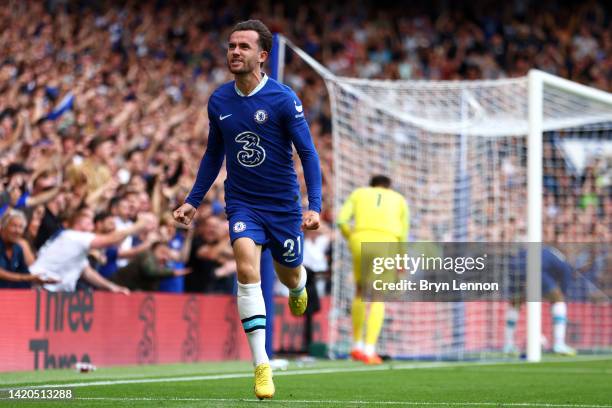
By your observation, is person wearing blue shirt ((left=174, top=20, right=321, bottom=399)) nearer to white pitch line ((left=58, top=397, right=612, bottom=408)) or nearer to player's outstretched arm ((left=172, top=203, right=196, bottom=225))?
player's outstretched arm ((left=172, top=203, right=196, bottom=225))

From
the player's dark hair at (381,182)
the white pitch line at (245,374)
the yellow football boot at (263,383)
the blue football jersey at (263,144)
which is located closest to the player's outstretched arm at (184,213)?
the blue football jersey at (263,144)

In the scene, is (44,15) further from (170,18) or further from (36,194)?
(36,194)

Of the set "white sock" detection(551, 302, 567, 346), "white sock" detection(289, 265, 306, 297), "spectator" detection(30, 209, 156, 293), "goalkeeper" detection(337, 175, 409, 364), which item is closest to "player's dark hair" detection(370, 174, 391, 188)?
"goalkeeper" detection(337, 175, 409, 364)

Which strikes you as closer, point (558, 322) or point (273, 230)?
point (273, 230)

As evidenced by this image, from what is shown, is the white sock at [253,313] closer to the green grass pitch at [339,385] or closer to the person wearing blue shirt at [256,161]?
the person wearing blue shirt at [256,161]

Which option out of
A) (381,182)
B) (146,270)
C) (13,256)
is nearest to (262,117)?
(13,256)

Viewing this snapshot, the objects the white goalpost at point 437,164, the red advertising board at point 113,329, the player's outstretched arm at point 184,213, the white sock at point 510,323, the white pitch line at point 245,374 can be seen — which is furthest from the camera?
the white sock at point 510,323

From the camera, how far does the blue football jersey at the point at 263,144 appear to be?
740 cm

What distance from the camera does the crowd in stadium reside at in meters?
13.0

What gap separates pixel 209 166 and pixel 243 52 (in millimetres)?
840

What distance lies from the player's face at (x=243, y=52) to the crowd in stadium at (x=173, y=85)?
4.27 metres

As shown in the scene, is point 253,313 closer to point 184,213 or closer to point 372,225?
point 184,213

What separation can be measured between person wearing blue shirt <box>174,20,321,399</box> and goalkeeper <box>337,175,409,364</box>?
19.5ft

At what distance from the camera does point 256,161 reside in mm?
7422
